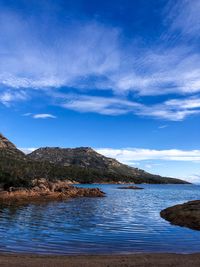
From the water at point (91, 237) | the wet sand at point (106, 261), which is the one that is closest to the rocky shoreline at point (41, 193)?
the water at point (91, 237)

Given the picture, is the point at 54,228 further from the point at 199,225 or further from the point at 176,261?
the point at 176,261

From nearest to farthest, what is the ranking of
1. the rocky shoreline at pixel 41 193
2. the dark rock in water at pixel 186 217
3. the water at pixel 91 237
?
the water at pixel 91 237 → the dark rock in water at pixel 186 217 → the rocky shoreline at pixel 41 193

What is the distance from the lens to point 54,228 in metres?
36.6

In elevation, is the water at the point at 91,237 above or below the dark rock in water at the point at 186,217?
below

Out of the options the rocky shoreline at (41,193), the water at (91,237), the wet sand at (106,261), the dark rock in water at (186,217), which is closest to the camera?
the wet sand at (106,261)

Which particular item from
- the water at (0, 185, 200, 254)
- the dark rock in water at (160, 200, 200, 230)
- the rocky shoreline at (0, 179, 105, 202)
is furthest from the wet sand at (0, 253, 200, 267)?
the rocky shoreline at (0, 179, 105, 202)

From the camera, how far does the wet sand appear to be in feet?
62.3

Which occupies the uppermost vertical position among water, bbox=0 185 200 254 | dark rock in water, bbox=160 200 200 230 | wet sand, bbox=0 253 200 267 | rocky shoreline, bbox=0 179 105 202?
rocky shoreline, bbox=0 179 105 202

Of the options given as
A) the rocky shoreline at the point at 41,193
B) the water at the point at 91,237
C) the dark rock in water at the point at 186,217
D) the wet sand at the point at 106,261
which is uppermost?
the rocky shoreline at the point at 41,193

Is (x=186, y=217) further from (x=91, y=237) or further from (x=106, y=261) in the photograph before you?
(x=106, y=261)

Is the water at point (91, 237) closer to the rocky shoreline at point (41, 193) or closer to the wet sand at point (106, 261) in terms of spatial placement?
the wet sand at point (106, 261)

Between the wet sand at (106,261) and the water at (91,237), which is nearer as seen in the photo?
the wet sand at (106,261)

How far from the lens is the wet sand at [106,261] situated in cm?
1898

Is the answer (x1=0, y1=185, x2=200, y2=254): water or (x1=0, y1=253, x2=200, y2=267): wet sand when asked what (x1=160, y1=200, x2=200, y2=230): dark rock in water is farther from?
(x1=0, y1=253, x2=200, y2=267): wet sand
